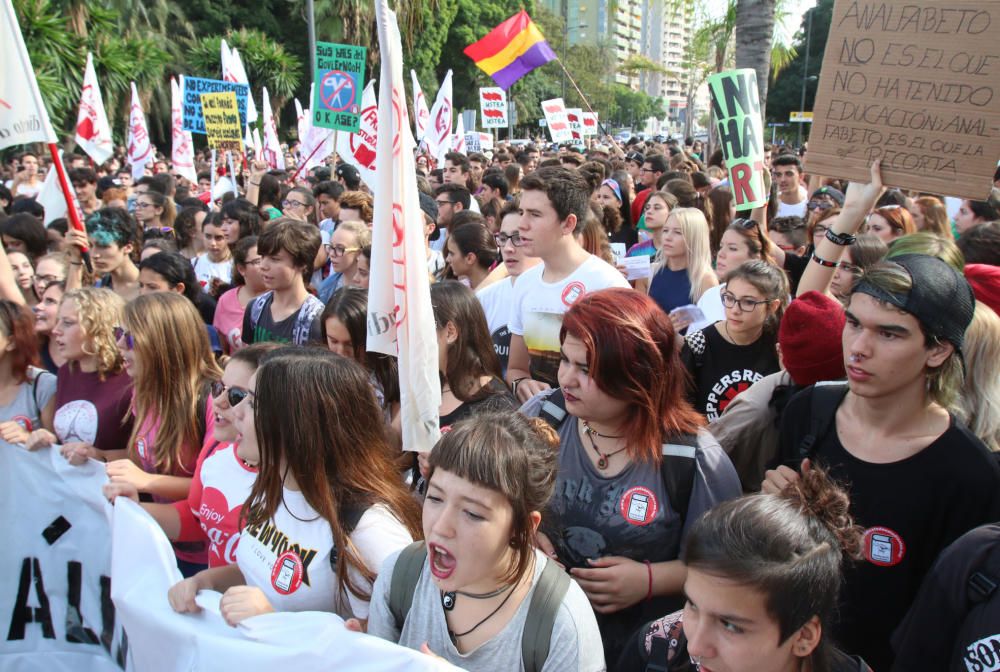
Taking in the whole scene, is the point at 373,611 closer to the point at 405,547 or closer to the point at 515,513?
the point at 405,547

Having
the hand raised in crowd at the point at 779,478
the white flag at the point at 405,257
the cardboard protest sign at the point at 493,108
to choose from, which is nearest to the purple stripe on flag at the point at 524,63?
the cardboard protest sign at the point at 493,108

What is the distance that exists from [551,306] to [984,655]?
8.22 ft

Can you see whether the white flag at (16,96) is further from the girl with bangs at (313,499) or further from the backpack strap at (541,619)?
the backpack strap at (541,619)

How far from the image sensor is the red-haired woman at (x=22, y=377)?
147 inches

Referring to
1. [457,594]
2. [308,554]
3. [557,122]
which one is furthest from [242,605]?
[557,122]

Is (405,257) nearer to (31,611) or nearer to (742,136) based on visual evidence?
(31,611)

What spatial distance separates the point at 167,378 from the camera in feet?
10.7

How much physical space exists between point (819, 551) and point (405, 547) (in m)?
1.02

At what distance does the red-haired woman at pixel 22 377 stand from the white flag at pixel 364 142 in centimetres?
484

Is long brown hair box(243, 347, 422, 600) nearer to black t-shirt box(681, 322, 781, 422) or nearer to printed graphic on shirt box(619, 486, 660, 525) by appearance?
printed graphic on shirt box(619, 486, 660, 525)

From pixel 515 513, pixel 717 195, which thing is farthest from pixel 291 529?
pixel 717 195

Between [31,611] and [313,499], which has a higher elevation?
[313,499]

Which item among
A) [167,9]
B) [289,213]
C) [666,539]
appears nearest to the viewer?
[666,539]

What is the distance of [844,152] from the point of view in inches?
127
